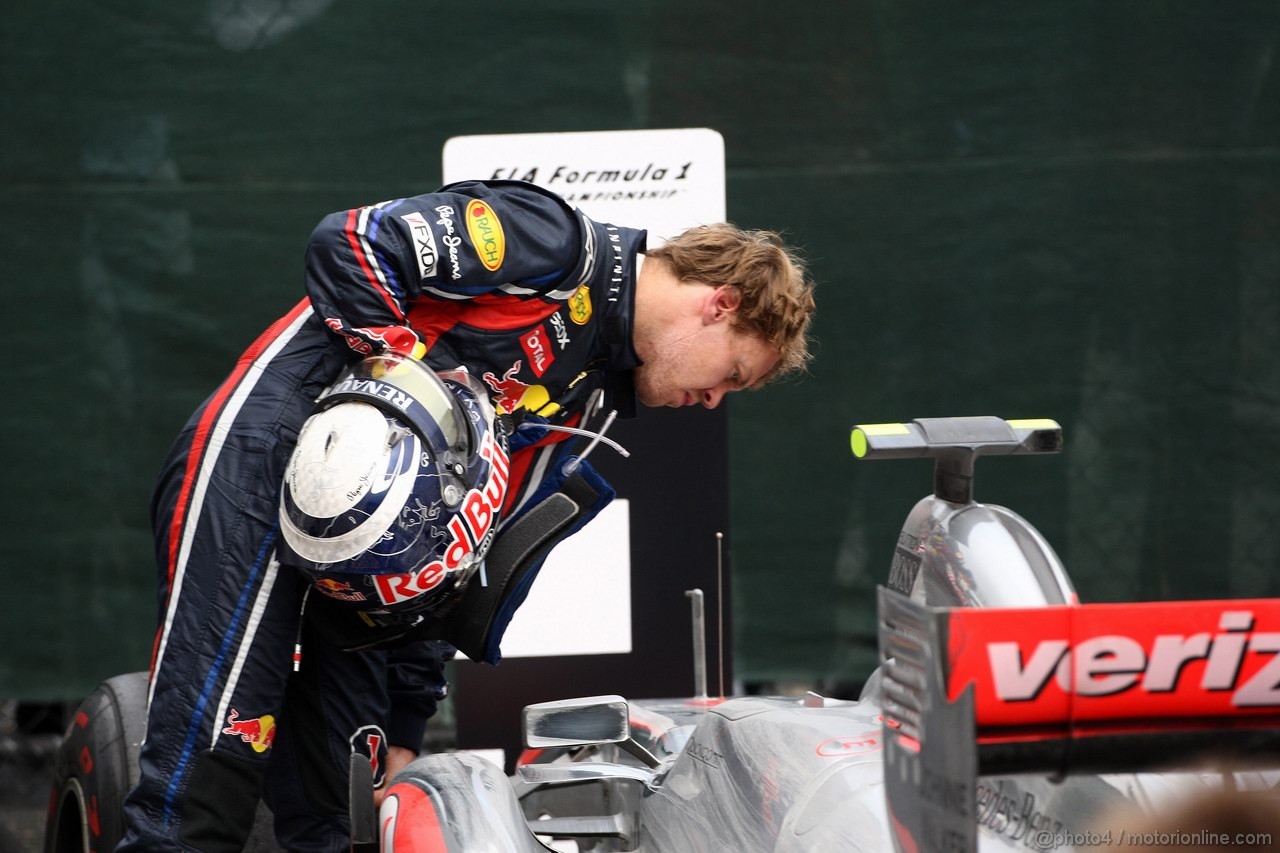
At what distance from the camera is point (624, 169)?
2768 millimetres

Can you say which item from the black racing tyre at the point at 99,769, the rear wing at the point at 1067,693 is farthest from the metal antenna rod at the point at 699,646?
the rear wing at the point at 1067,693

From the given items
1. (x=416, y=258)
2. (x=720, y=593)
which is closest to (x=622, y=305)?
(x=416, y=258)

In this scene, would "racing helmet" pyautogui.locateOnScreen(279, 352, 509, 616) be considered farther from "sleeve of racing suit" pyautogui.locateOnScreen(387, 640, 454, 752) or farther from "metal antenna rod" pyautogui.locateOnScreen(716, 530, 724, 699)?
"metal antenna rod" pyautogui.locateOnScreen(716, 530, 724, 699)

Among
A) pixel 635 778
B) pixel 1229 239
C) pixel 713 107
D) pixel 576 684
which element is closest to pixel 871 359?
pixel 713 107

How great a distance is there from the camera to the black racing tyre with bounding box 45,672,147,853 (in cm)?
240

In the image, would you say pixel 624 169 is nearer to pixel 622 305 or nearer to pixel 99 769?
pixel 622 305

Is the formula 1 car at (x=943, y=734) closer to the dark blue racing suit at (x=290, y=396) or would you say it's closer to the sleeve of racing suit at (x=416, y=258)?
the dark blue racing suit at (x=290, y=396)

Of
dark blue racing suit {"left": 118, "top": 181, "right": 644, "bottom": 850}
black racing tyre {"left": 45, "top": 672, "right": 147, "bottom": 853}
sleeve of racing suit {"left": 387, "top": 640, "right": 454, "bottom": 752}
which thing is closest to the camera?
dark blue racing suit {"left": 118, "top": 181, "right": 644, "bottom": 850}

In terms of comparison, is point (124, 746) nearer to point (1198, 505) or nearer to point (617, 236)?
point (617, 236)

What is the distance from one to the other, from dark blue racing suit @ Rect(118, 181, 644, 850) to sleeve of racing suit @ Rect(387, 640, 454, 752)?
323mm

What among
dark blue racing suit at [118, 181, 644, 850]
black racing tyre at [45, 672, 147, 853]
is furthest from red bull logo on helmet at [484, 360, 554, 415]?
black racing tyre at [45, 672, 147, 853]

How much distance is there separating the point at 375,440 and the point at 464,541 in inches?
8.1

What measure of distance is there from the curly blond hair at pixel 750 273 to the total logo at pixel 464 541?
47 centimetres

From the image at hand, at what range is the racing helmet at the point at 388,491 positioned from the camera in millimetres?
1920
